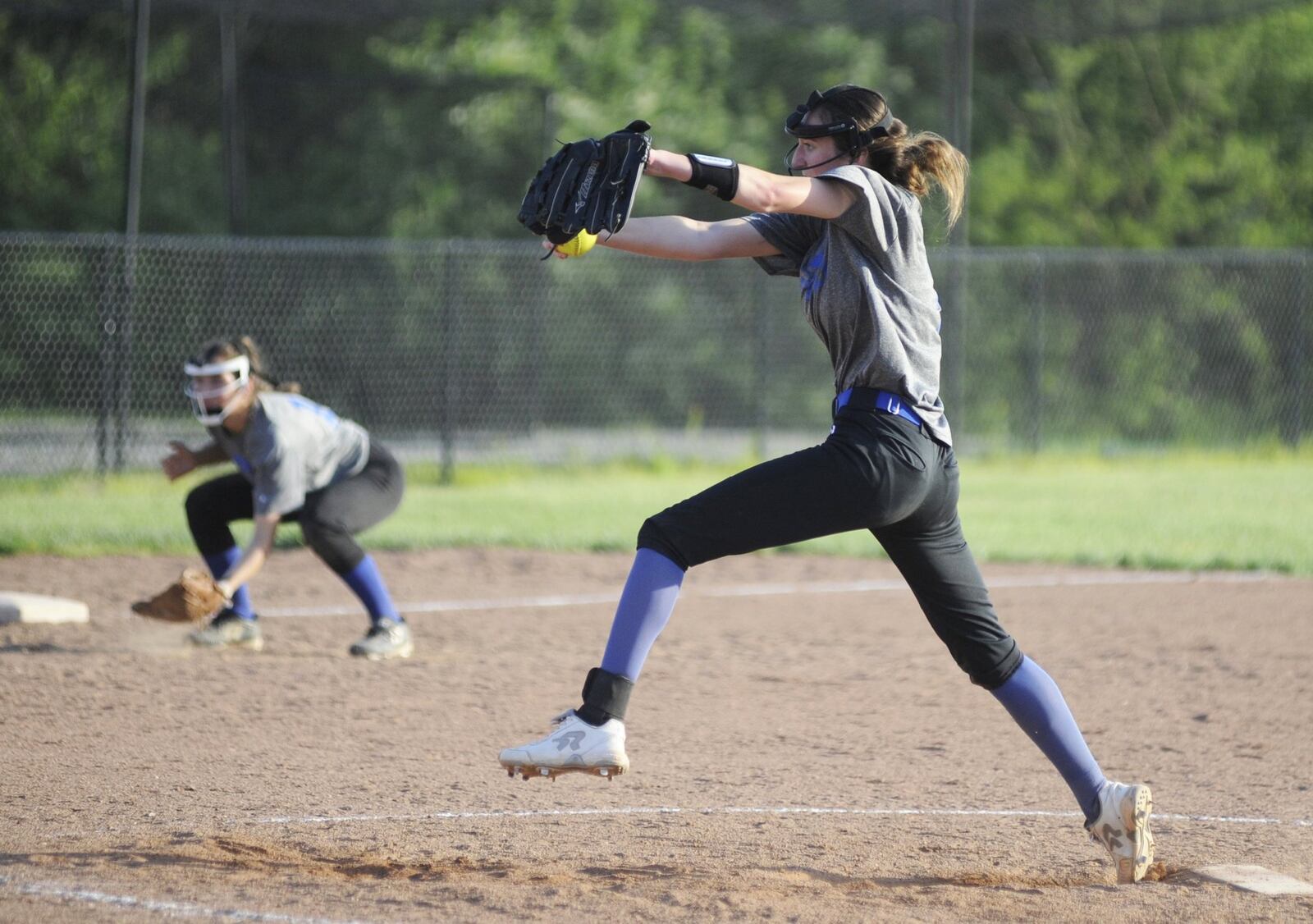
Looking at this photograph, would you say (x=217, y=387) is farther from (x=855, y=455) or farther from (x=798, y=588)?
(x=798, y=588)

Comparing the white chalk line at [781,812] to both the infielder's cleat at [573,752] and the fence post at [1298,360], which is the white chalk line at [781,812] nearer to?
the infielder's cleat at [573,752]

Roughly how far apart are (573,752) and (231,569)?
3902 mm

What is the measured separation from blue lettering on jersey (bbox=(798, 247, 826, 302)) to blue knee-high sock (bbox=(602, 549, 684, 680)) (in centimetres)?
75

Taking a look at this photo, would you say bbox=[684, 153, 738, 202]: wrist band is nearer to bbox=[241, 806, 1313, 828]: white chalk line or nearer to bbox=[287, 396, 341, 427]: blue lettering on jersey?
bbox=[241, 806, 1313, 828]: white chalk line

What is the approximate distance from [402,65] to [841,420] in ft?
64.7

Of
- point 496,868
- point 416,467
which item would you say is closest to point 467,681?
point 496,868

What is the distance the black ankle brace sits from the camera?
3680mm

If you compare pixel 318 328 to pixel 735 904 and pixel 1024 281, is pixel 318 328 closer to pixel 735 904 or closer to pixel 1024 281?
pixel 1024 281

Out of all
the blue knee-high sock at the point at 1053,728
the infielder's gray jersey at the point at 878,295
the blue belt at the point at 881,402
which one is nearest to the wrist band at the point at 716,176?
the infielder's gray jersey at the point at 878,295

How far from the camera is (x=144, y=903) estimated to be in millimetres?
3576

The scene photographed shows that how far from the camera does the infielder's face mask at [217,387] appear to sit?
660 centimetres

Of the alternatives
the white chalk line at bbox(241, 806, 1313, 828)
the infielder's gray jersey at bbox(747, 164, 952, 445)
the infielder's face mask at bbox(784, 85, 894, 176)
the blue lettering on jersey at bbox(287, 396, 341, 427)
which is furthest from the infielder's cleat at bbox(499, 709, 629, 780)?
the blue lettering on jersey at bbox(287, 396, 341, 427)

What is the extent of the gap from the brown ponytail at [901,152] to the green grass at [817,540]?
6.74 m

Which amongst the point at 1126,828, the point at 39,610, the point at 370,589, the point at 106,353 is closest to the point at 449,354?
the point at 106,353
